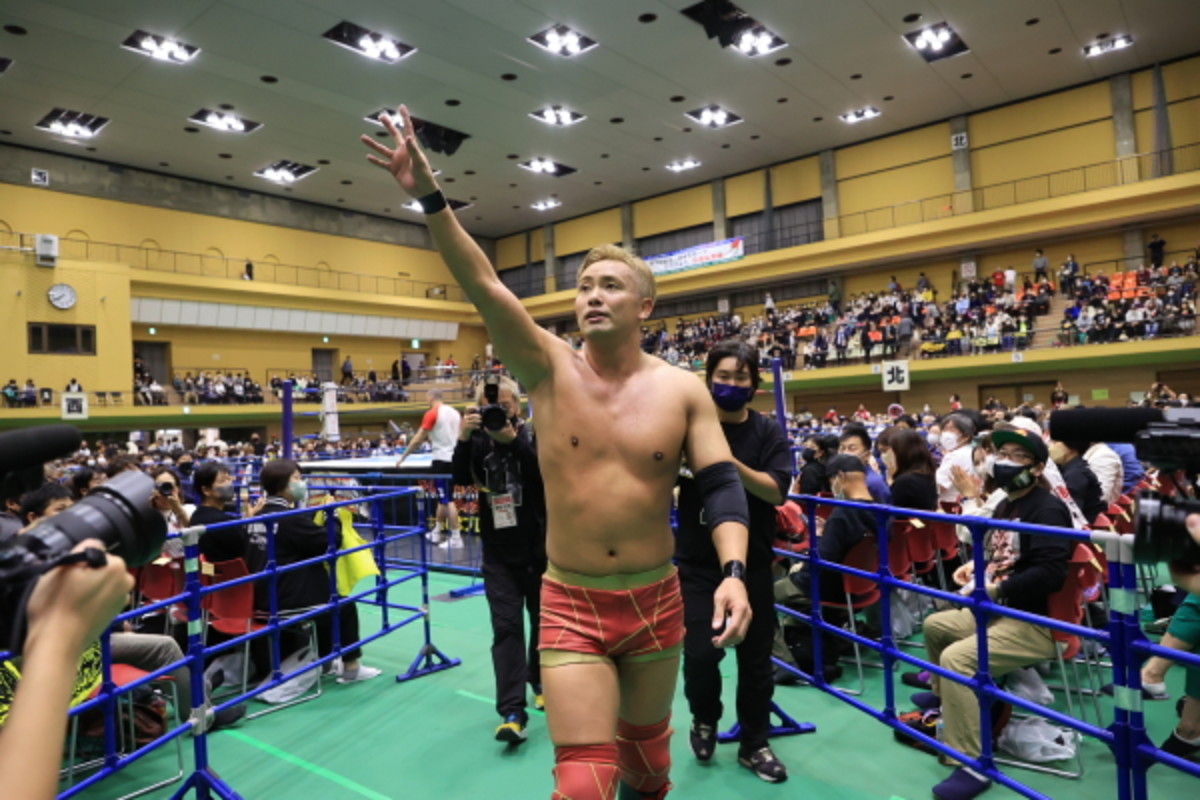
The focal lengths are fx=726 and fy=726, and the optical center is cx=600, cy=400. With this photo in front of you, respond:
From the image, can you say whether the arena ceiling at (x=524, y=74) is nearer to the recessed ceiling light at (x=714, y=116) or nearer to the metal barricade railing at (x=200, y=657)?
the recessed ceiling light at (x=714, y=116)

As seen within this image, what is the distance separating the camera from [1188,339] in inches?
645

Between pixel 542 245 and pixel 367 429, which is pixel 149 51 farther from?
pixel 542 245

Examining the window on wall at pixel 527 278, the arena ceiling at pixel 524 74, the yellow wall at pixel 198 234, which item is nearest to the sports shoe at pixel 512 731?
the arena ceiling at pixel 524 74

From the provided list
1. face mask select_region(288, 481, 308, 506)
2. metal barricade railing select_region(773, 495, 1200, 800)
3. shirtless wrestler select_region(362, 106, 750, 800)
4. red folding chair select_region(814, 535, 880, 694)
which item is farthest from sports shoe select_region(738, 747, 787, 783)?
face mask select_region(288, 481, 308, 506)

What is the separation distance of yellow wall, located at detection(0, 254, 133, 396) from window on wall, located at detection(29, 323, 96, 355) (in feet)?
0.46

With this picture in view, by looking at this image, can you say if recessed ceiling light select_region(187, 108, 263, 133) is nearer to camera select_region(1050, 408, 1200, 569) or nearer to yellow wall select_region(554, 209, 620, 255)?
yellow wall select_region(554, 209, 620, 255)

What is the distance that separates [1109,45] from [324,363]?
28029 mm

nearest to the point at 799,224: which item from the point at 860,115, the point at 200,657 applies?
the point at 860,115

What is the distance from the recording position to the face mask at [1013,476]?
3.31 metres

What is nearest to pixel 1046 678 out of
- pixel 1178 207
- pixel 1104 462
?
pixel 1104 462

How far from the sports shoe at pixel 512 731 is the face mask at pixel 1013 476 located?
2672 mm

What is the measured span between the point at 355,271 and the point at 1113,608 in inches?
1230

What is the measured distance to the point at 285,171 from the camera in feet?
84.3

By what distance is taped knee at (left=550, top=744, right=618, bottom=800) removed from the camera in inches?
70.6
